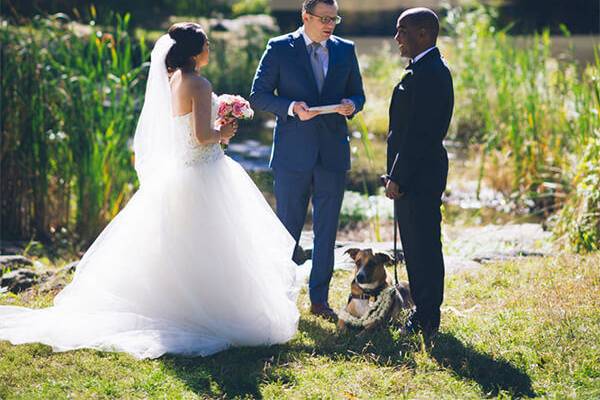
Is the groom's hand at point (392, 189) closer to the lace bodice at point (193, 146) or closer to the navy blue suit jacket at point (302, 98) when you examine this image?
the navy blue suit jacket at point (302, 98)

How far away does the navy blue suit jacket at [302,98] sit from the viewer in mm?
5227

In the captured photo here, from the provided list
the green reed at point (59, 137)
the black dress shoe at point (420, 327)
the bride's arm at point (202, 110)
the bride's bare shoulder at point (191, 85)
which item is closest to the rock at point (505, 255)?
the black dress shoe at point (420, 327)

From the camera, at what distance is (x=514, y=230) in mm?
8258

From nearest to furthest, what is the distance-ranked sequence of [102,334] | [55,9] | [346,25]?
[102,334] → [55,9] → [346,25]

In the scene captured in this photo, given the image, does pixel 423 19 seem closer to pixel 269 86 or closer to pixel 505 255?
pixel 269 86

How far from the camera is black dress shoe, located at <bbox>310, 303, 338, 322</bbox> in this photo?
5.31m

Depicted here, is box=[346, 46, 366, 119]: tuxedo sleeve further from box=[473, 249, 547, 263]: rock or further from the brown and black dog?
box=[473, 249, 547, 263]: rock

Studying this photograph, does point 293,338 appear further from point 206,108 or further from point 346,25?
point 346,25

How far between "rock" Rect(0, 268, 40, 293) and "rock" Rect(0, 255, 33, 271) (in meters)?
0.38

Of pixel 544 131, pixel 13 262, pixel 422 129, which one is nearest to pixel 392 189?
pixel 422 129

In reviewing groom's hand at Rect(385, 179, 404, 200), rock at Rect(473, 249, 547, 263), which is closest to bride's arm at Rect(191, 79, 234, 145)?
groom's hand at Rect(385, 179, 404, 200)

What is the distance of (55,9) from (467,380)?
46.2ft

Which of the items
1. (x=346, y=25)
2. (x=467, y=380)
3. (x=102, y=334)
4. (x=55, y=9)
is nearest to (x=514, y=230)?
(x=467, y=380)

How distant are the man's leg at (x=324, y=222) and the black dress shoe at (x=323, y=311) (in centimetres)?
3
